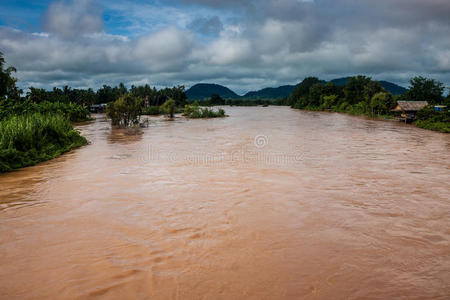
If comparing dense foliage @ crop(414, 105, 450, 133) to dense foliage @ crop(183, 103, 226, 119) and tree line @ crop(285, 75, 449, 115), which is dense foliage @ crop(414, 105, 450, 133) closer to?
tree line @ crop(285, 75, 449, 115)

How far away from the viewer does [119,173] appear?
8.88 m

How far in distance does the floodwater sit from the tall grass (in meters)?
0.98

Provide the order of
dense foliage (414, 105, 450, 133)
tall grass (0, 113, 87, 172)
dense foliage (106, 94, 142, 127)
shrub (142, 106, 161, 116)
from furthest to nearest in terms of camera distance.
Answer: shrub (142, 106, 161, 116)
dense foliage (106, 94, 142, 127)
dense foliage (414, 105, 450, 133)
tall grass (0, 113, 87, 172)

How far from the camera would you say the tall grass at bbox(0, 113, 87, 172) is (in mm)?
9422

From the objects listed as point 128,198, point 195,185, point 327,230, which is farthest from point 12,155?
point 327,230

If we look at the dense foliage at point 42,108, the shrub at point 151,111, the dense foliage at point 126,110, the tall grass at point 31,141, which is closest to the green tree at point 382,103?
the dense foliage at point 126,110

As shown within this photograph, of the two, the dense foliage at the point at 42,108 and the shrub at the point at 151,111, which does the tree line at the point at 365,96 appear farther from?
the dense foliage at the point at 42,108

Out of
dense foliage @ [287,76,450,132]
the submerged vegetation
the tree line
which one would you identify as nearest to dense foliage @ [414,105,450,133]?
dense foliage @ [287,76,450,132]

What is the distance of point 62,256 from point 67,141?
11375mm

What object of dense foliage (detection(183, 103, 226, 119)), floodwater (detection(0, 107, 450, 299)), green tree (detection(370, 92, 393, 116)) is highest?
green tree (detection(370, 92, 393, 116))

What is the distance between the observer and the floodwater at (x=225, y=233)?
→ 10.8 ft

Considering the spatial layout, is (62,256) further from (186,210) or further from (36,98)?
(36,98)

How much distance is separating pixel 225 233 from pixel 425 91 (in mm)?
60512

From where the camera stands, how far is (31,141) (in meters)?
11.1
